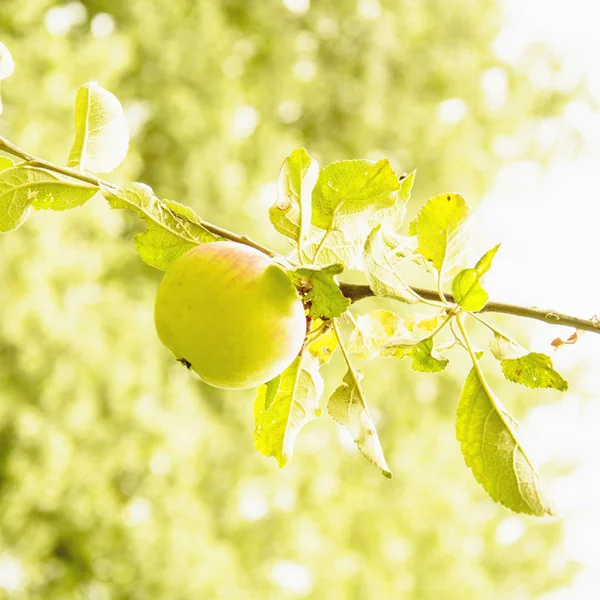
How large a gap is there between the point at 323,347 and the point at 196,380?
8.41ft

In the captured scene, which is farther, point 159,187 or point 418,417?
point 418,417

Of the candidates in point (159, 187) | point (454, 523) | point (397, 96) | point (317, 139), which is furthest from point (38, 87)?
point (454, 523)

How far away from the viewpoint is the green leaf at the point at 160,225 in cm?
54

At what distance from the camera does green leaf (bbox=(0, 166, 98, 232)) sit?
0.56 m

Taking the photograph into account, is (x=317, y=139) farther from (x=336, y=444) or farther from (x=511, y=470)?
(x=511, y=470)

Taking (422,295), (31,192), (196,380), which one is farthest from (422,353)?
(196,380)

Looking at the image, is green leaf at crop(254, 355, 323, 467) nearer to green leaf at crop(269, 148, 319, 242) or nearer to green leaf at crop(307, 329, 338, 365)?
green leaf at crop(307, 329, 338, 365)

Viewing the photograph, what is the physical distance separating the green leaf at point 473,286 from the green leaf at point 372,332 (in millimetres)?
85

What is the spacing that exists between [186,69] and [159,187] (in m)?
0.61

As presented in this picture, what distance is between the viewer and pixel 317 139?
386cm

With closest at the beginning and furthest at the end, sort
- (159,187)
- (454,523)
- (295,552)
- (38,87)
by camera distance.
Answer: (38,87), (295,552), (159,187), (454,523)

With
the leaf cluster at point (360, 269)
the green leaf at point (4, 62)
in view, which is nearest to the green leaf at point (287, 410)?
the leaf cluster at point (360, 269)

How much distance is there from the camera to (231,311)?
1.64 ft

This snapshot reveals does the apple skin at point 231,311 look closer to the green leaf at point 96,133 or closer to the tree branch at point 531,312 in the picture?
the tree branch at point 531,312
